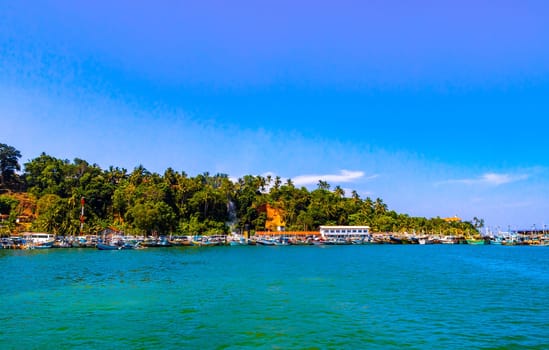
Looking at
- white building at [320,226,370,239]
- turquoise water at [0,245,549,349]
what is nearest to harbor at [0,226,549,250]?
white building at [320,226,370,239]

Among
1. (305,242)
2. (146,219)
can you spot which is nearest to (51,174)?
(146,219)

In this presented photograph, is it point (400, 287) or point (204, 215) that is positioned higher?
point (204, 215)

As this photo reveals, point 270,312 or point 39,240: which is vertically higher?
point 39,240

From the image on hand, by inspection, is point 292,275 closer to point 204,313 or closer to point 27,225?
point 204,313

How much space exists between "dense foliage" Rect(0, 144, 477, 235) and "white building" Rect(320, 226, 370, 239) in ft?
24.9

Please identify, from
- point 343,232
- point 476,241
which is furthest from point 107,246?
point 476,241

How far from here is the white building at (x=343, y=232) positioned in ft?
453

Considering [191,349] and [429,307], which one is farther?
[429,307]

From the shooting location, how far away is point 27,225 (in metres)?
110

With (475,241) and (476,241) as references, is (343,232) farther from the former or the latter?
(476,241)

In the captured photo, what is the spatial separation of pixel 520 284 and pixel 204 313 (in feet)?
110

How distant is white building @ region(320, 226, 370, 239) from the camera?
138 m

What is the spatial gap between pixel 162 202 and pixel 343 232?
62431 millimetres

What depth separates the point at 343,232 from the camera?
139 metres
